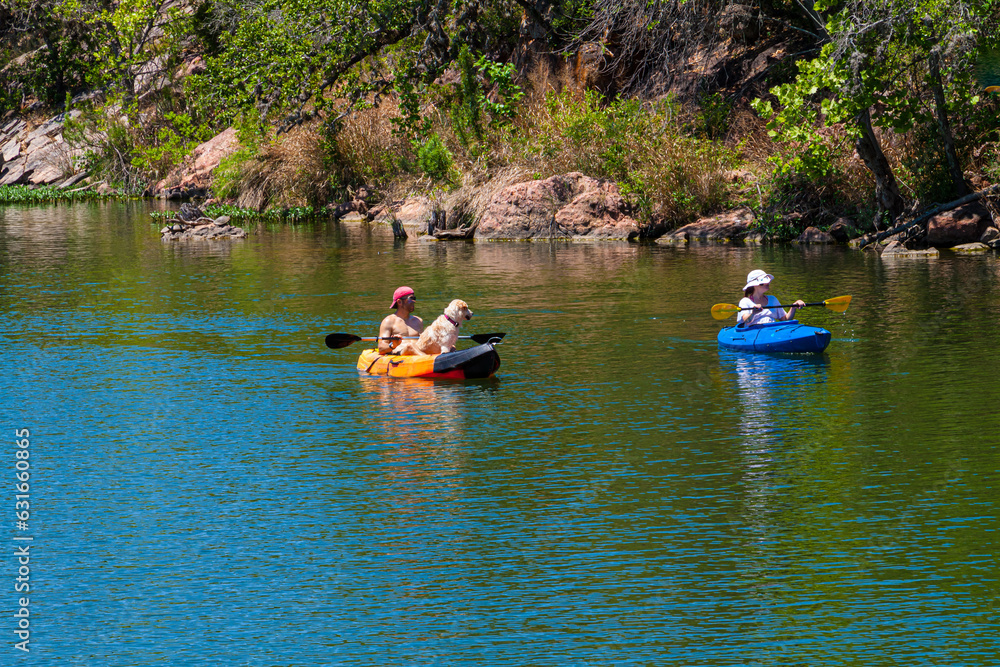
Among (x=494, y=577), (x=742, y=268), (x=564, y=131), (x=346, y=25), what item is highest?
(x=346, y=25)

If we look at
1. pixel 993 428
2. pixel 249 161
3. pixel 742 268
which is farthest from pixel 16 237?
pixel 993 428

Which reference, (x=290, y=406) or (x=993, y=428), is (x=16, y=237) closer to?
(x=290, y=406)

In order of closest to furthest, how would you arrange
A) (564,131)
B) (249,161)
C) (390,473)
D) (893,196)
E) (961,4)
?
(390,473), (961,4), (893,196), (564,131), (249,161)

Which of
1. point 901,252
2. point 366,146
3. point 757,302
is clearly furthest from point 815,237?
point 366,146

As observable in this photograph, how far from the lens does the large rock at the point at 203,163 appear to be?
43606 mm

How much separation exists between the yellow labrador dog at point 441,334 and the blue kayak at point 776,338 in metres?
3.31

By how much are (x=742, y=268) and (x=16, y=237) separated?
19.1 m

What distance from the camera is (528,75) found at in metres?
34.5

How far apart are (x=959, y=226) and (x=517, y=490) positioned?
1752 centimetres

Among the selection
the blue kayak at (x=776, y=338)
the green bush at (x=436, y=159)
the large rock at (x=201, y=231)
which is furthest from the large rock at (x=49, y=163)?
the blue kayak at (x=776, y=338)

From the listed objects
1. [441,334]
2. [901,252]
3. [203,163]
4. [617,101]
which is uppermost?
[203,163]

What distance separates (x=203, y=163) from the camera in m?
44.5

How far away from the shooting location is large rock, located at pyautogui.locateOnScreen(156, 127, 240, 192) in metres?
43.6

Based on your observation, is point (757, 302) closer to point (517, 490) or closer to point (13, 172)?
point (517, 490)
